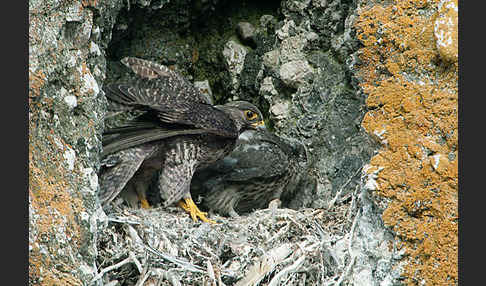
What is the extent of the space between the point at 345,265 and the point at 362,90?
3.00 feet

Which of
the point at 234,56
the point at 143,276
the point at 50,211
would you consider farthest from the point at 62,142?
the point at 234,56

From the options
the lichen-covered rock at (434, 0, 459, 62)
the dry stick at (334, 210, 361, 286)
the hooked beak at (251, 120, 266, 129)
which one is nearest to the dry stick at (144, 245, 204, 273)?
the dry stick at (334, 210, 361, 286)

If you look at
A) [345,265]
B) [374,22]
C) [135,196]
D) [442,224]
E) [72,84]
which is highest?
[374,22]

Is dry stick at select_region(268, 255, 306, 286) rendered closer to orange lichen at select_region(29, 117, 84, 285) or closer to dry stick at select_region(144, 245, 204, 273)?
dry stick at select_region(144, 245, 204, 273)

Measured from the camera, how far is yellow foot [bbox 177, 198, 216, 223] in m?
4.52

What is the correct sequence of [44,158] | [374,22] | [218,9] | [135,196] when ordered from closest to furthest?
[44,158], [374,22], [135,196], [218,9]

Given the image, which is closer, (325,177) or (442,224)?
(442,224)

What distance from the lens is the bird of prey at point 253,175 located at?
15.8ft

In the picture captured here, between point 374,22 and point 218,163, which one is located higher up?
point 374,22

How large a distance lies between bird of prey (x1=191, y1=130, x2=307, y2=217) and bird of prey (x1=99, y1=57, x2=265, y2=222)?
0.19 metres

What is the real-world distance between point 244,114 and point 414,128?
1.53 m

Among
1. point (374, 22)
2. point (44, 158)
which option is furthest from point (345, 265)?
point (44, 158)

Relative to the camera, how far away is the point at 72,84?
3387 mm

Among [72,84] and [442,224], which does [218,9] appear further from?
[442,224]
